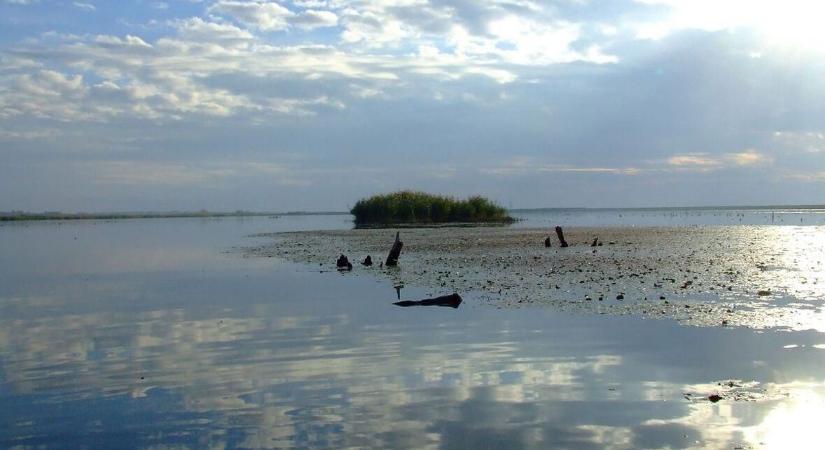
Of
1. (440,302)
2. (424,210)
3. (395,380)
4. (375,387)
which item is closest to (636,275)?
(440,302)

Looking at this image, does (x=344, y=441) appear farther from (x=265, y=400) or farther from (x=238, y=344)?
(x=238, y=344)

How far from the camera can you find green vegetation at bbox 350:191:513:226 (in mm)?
92000

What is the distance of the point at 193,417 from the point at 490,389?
3875 mm

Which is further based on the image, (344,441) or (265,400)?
(265,400)

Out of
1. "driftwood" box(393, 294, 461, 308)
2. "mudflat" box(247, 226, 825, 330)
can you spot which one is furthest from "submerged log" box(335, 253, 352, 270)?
"driftwood" box(393, 294, 461, 308)

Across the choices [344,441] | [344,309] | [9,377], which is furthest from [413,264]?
[344,441]

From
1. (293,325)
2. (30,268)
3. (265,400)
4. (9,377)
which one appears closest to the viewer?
(265,400)

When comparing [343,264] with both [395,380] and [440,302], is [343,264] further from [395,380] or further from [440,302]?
[395,380]

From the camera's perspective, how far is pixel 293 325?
1733 cm

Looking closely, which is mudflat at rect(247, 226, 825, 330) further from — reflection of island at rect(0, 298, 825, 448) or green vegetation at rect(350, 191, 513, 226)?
green vegetation at rect(350, 191, 513, 226)

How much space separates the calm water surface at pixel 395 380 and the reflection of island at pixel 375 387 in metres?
0.04

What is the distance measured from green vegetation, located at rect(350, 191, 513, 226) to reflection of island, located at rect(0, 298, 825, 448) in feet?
246

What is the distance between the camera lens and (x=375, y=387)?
36.4 feet

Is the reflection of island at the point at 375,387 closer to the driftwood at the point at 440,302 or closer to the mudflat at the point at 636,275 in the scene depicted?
the driftwood at the point at 440,302
